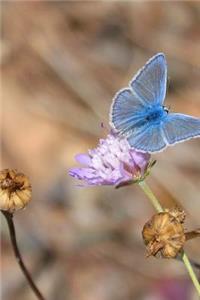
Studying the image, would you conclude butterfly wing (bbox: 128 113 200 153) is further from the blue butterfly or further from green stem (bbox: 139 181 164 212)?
green stem (bbox: 139 181 164 212)

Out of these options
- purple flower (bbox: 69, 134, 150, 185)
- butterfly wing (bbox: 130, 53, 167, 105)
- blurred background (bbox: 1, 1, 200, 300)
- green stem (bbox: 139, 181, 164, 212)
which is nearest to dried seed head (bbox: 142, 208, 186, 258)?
green stem (bbox: 139, 181, 164, 212)

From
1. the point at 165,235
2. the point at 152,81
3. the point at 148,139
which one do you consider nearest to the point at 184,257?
the point at 165,235

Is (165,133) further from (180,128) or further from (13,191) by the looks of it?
(13,191)

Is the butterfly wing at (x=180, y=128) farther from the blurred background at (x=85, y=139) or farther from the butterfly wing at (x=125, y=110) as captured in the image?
the blurred background at (x=85, y=139)

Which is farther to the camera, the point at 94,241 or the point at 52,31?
the point at 52,31

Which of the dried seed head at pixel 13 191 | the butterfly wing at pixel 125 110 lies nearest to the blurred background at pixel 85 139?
the dried seed head at pixel 13 191

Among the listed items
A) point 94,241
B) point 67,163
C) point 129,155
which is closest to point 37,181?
point 67,163

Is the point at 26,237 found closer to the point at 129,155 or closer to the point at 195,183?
the point at 195,183
